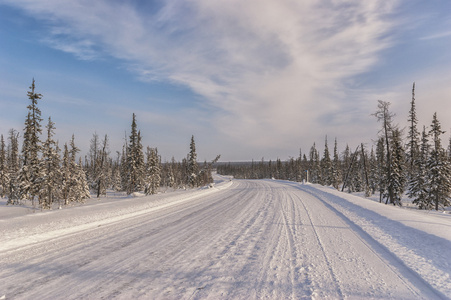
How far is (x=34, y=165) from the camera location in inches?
1045

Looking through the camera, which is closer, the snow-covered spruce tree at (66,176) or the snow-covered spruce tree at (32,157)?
the snow-covered spruce tree at (32,157)

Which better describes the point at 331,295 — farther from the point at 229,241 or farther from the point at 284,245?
the point at 229,241

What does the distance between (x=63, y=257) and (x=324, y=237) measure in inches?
269

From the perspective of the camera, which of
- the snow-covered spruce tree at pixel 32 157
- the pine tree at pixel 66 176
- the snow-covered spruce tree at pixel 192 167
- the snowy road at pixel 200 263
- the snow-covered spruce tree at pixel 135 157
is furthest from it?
the snow-covered spruce tree at pixel 192 167

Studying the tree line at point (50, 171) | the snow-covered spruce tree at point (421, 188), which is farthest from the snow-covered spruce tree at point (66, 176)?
the snow-covered spruce tree at point (421, 188)

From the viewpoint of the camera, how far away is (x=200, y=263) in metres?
4.76

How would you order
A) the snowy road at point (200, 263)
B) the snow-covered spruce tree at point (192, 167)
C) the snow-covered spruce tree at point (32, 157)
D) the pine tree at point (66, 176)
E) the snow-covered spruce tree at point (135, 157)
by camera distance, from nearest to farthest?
the snowy road at point (200, 263), the snow-covered spruce tree at point (32, 157), the pine tree at point (66, 176), the snow-covered spruce tree at point (135, 157), the snow-covered spruce tree at point (192, 167)

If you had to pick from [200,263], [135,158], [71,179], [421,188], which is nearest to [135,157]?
[135,158]

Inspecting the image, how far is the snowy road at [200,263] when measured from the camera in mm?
3641

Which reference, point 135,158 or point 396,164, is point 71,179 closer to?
point 135,158

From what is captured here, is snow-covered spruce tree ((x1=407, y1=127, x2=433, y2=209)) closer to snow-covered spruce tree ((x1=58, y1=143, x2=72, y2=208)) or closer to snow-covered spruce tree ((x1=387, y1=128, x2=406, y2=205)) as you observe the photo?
snow-covered spruce tree ((x1=387, y1=128, x2=406, y2=205))

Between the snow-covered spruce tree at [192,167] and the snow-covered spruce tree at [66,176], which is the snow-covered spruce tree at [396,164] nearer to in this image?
the snow-covered spruce tree at [192,167]

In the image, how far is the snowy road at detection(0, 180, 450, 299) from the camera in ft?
11.9

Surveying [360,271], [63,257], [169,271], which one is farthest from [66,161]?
[360,271]
